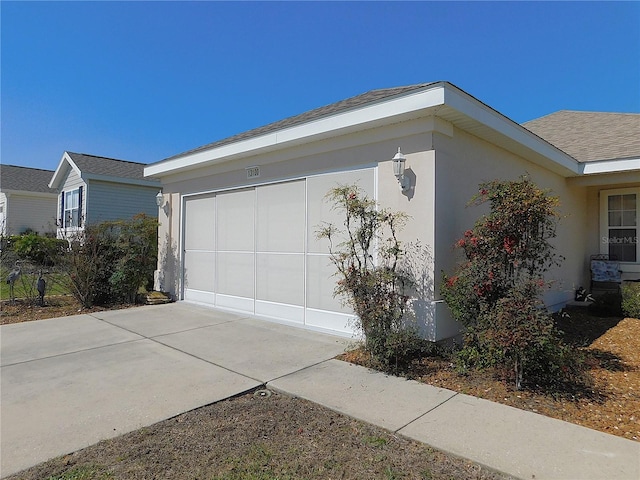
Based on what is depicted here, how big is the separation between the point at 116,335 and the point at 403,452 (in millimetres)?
5310

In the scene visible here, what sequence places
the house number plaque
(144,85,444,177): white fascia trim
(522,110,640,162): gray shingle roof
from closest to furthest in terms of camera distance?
(144,85,444,177): white fascia trim
the house number plaque
(522,110,640,162): gray shingle roof

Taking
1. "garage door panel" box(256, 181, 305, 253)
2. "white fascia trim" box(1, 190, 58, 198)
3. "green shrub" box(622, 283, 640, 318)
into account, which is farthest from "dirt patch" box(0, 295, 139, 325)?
"white fascia trim" box(1, 190, 58, 198)

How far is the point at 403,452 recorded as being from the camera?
2732mm

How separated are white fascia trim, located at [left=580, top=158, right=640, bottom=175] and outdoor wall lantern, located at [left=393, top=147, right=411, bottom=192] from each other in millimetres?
5875

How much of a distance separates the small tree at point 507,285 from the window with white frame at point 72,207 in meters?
17.0

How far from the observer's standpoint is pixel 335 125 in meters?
5.66

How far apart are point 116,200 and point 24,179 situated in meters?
11.2

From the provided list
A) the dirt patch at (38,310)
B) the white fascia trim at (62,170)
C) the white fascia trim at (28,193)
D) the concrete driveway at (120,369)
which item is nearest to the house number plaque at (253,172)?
the concrete driveway at (120,369)

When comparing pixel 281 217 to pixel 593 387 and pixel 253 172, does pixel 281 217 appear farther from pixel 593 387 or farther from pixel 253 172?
pixel 593 387

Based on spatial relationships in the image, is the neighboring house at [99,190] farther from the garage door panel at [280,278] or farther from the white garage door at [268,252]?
the garage door panel at [280,278]

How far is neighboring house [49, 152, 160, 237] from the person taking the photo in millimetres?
15852

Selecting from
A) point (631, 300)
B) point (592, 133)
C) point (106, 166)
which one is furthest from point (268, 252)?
point (106, 166)

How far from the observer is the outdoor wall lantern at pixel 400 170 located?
16.5ft

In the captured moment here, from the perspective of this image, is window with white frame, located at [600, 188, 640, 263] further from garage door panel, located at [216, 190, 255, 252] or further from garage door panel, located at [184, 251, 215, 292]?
garage door panel, located at [184, 251, 215, 292]
